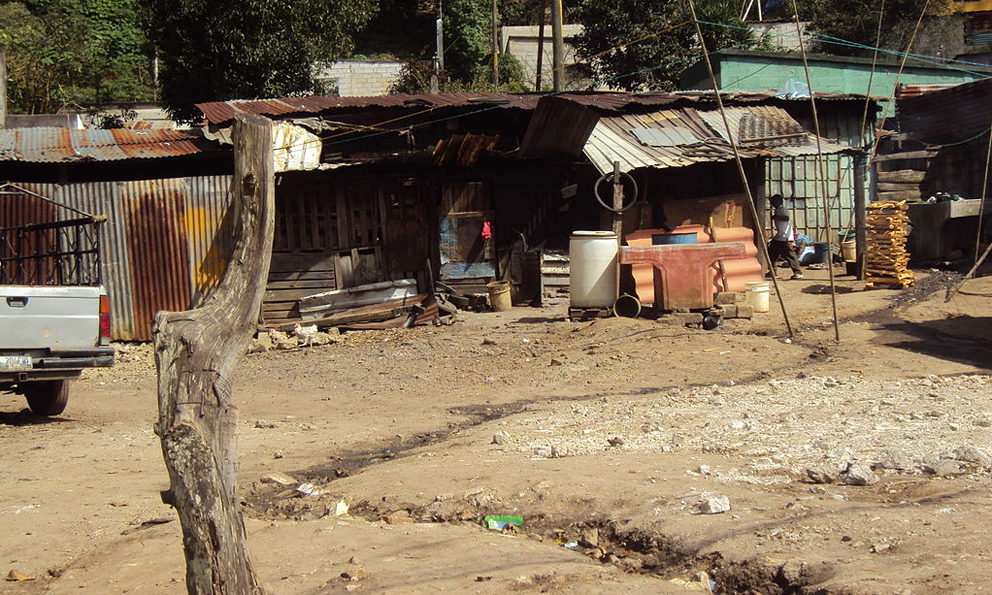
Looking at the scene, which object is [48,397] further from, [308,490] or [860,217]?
[860,217]

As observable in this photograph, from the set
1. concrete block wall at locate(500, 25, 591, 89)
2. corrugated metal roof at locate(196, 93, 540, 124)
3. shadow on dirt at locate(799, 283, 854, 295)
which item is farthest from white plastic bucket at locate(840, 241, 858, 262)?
concrete block wall at locate(500, 25, 591, 89)

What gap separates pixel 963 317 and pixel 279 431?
30.5 ft

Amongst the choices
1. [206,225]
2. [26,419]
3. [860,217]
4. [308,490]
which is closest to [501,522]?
[308,490]

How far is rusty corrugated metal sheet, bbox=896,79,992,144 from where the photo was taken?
1905 cm

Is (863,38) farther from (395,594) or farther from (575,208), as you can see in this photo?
(395,594)

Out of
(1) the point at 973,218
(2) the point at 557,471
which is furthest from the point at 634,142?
(2) the point at 557,471

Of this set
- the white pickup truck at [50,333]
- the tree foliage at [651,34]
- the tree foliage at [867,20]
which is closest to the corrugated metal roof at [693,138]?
the tree foliage at [651,34]

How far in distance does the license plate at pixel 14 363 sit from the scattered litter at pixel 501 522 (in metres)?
5.26

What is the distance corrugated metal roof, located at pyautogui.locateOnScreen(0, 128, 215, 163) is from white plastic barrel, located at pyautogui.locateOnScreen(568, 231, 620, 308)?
6754mm

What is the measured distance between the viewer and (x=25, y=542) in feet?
17.5

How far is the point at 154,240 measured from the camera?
14.8 m

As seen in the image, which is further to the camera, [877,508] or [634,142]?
[634,142]

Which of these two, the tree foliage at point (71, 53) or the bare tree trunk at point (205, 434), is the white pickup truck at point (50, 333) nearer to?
the bare tree trunk at point (205, 434)

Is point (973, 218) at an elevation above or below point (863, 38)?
below
